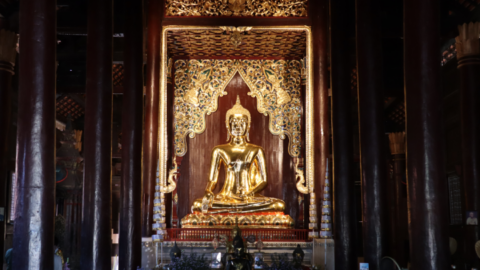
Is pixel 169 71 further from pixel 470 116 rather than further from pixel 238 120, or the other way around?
pixel 470 116

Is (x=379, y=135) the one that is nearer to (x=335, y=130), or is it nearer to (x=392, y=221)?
(x=335, y=130)

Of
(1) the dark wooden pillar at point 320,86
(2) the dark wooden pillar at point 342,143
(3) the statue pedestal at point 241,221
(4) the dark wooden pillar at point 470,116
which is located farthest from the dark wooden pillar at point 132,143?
(4) the dark wooden pillar at point 470,116

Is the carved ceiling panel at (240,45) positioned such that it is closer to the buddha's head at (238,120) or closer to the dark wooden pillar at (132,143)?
the dark wooden pillar at (132,143)

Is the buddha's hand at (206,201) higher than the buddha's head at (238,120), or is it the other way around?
the buddha's head at (238,120)

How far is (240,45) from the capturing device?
1086 cm

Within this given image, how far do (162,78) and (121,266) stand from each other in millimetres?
3221

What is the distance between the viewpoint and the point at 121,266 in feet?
29.6

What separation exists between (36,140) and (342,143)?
5545mm

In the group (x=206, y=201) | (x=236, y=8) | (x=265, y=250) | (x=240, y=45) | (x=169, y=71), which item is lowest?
(x=265, y=250)

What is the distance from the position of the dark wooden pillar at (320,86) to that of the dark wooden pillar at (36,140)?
5.37 m

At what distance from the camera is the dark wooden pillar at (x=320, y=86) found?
9.93 meters

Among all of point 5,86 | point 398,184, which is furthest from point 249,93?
point 398,184

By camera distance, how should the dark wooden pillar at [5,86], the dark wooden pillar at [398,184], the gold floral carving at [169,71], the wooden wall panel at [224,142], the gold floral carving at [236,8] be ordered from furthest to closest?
the dark wooden pillar at [398,184] → the wooden wall panel at [224,142] → the gold floral carving at [169,71] → the dark wooden pillar at [5,86] → the gold floral carving at [236,8]

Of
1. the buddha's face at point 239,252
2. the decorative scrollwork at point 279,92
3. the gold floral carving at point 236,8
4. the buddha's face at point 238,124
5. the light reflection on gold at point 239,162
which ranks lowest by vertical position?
the buddha's face at point 239,252
